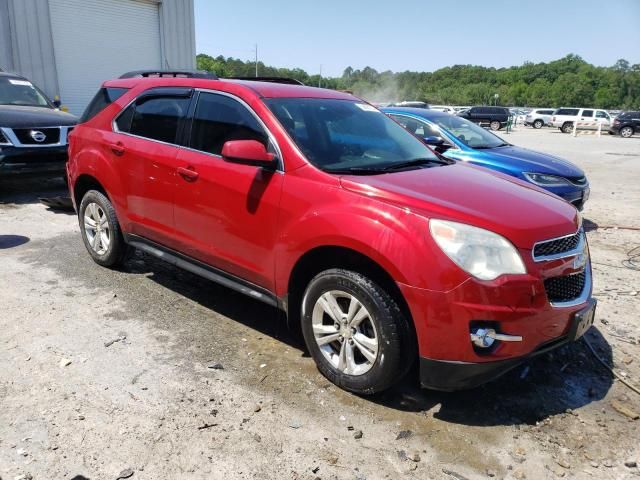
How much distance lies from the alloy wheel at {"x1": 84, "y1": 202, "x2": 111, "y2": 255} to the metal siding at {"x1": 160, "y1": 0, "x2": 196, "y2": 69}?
526 inches

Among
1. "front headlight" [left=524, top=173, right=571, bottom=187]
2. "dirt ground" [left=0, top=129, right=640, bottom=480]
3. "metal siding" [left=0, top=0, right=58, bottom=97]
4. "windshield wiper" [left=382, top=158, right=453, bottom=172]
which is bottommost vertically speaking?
"dirt ground" [left=0, top=129, right=640, bottom=480]

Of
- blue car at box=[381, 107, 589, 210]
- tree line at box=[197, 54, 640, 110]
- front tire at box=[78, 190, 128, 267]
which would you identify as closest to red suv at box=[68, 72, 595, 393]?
front tire at box=[78, 190, 128, 267]

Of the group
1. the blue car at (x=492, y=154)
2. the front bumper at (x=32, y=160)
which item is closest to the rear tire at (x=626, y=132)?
the blue car at (x=492, y=154)

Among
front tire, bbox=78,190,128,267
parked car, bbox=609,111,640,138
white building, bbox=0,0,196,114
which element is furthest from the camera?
parked car, bbox=609,111,640,138

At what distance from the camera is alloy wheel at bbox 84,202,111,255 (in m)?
4.88

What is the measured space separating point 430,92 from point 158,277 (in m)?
122

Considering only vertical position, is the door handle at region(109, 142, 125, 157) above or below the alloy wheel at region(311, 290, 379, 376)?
above

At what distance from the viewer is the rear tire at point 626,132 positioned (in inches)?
1308

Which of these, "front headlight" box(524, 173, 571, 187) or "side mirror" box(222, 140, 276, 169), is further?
"front headlight" box(524, 173, 571, 187)

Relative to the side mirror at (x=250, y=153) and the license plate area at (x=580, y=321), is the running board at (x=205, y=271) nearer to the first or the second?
the side mirror at (x=250, y=153)

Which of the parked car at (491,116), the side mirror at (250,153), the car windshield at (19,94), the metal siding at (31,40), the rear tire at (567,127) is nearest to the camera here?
the side mirror at (250,153)

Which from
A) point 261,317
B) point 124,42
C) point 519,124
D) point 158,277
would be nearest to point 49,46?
point 124,42

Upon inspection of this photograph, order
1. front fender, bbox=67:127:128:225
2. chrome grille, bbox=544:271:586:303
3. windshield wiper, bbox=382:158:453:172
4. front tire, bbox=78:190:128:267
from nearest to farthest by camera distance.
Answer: chrome grille, bbox=544:271:586:303 < windshield wiper, bbox=382:158:453:172 < front fender, bbox=67:127:128:225 < front tire, bbox=78:190:128:267

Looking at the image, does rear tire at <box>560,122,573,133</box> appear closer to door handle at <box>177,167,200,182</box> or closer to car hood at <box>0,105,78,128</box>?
car hood at <box>0,105,78,128</box>
